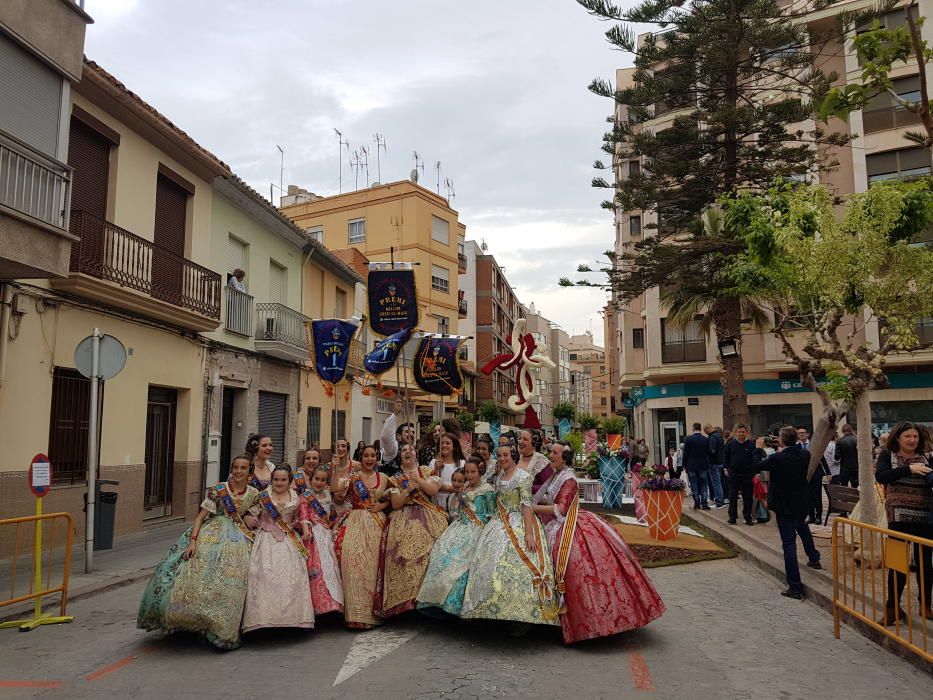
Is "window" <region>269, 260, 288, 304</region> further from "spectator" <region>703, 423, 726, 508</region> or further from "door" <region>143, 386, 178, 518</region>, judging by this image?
"spectator" <region>703, 423, 726, 508</region>

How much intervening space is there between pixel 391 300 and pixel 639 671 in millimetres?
9461

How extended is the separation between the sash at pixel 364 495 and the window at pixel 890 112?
85.7 feet

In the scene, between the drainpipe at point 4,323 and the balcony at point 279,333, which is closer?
the drainpipe at point 4,323

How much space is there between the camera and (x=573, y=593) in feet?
17.9

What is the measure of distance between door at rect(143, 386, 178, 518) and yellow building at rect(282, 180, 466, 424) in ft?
72.7

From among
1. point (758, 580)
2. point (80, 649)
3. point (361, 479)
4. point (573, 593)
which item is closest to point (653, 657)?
point (573, 593)

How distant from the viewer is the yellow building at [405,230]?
37.9 metres

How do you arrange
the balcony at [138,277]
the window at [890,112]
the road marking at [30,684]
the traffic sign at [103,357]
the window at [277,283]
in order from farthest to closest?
1. the window at [890,112]
2. the window at [277,283]
3. the balcony at [138,277]
4. the traffic sign at [103,357]
5. the road marking at [30,684]

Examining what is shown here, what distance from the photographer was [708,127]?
17.7 metres

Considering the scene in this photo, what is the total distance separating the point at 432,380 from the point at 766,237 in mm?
7071

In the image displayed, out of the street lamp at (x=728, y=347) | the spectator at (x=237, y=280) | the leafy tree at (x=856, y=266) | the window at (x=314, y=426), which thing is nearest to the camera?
the leafy tree at (x=856, y=266)

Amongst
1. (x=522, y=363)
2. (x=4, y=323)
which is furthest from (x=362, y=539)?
(x=4, y=323)

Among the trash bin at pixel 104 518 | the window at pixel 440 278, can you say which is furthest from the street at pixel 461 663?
the window at pixel 440 278

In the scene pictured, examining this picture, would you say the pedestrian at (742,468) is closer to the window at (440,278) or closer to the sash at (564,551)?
the sash at (564,551)
